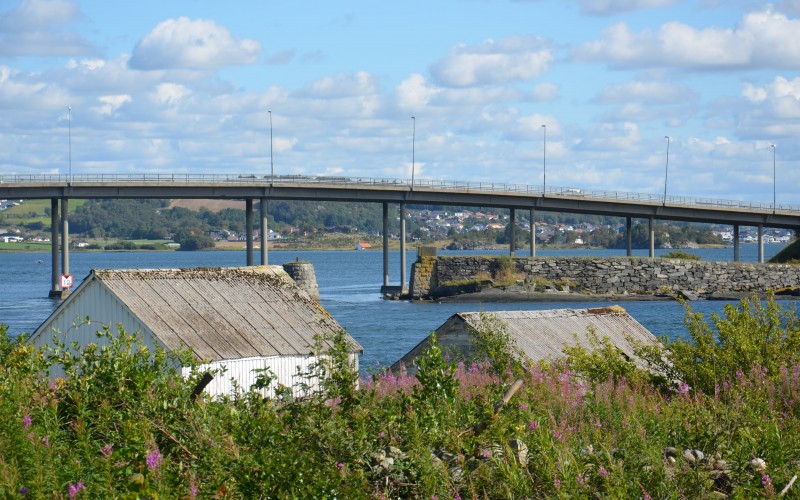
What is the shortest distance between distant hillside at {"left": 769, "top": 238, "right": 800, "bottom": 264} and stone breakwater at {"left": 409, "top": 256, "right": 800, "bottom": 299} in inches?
385

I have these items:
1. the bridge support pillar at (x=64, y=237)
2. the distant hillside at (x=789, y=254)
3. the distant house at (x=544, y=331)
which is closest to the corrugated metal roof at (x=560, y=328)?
the distant house at (x=544, y=331)

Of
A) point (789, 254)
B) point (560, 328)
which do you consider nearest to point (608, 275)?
point (789, 254)

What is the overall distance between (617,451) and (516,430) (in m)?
0.99

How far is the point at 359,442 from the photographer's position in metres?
11.1

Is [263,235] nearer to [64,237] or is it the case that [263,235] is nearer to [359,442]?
[64,237]

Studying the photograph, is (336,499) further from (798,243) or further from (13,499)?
(798,243)

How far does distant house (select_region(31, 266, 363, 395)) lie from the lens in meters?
21.5

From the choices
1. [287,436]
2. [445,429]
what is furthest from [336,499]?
[445,429]

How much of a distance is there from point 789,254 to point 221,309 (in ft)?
299

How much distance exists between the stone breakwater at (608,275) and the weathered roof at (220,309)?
6916 centimetres

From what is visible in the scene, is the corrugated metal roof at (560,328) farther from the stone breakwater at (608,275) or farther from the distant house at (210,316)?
the stone breakwater at (608,275)

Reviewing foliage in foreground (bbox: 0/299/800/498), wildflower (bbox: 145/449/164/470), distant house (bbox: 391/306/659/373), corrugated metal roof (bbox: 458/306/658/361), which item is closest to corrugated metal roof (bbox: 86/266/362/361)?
distant house (bbox: 391/306/659/373)

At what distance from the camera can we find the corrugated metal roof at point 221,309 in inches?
856

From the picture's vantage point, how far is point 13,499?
30.7 ft
